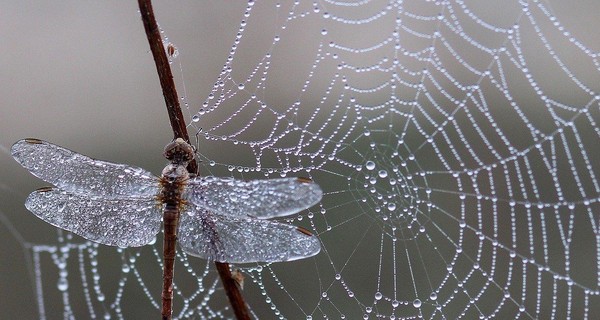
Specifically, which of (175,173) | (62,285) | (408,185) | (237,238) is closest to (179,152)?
(175,173)

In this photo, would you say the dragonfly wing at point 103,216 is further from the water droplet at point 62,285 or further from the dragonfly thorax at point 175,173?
the water droplet at point 62,285

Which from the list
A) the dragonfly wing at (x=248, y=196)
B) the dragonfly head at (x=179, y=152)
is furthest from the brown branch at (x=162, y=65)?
the dragonfly wing at (x=248, y=196)

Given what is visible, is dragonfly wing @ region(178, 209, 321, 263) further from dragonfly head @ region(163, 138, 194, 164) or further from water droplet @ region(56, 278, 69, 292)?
water droplet @ region(56, 278, 69, 292)

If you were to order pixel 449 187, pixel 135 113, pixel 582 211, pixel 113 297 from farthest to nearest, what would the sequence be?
pixel 135 113
pixel 113 297
pixel 582 211
pixel 449 187

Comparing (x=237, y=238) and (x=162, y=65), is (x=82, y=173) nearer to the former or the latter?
(x=237, y=238)

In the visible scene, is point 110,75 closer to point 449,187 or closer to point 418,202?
point 449,187

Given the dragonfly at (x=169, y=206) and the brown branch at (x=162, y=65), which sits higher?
the brown branch at (x=162, y=65)

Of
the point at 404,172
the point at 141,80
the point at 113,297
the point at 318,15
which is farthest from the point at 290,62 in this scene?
the point at 141,80
